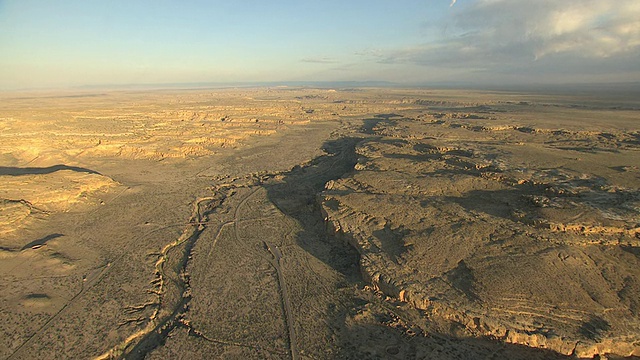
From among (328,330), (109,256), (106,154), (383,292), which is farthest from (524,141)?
(106,154)

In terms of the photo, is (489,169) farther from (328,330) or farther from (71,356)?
(71,356)

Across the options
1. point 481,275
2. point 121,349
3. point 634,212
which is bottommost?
point 121,349

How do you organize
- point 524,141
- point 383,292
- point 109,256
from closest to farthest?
point 383,292, point 109,256, point 524,141

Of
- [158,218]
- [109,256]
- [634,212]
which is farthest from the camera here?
[158,218]

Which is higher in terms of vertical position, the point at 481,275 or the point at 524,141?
the point at 524,141

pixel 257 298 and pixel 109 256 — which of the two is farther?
pixel 109 256

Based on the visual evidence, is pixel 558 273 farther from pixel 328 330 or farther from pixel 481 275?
pixel 328 330
